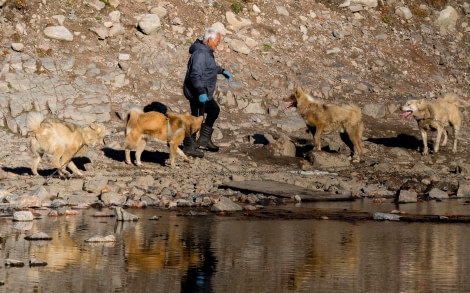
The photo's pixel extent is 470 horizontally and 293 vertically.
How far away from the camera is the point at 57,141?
15445mm

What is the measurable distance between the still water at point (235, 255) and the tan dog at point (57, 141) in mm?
3258

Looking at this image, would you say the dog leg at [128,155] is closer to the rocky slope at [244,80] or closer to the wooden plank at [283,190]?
the rocky slope at [244,80]

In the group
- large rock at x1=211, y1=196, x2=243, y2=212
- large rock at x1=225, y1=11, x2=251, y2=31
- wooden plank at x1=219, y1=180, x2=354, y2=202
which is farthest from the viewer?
large rock at x1=225, y1=11, x2=251, y2=31

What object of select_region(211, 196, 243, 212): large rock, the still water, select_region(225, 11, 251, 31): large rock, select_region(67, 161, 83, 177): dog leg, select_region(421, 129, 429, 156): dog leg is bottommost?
the still water

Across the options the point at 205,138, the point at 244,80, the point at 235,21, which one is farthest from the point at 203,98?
the point at 235,21

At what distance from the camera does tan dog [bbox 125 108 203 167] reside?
17.2 metres

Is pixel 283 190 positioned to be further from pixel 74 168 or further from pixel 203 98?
pixel 74 168

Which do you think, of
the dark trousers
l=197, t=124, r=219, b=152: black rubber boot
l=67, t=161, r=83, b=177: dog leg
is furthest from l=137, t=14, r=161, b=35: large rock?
l=67, t=161, r=83, b=177: dog leg

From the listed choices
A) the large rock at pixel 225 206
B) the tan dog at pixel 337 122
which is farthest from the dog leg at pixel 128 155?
the large rock at pixel 225 206

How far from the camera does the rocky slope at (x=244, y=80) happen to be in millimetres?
16594

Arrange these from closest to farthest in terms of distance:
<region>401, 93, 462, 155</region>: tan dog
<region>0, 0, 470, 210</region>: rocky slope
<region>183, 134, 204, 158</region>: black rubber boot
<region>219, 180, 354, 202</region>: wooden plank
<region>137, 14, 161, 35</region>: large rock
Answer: <region>219, 180, 354, 202</region>: wooden plank < <region>0, 0, 470, 210</region>: rocky slope < <region>183, 134, 204, 158</region>: black rubber boot < <region>401, 93, 462, 155</region>: tan dog < <region>137, 14, 161, 35</region>: large rock

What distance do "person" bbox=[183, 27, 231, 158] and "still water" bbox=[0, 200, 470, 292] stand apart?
5.48 meters

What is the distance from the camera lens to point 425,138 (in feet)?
70.4

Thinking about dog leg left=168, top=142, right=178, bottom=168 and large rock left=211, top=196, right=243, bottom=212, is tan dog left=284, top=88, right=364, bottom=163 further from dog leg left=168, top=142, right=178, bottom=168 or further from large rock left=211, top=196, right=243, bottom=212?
large rock left=211, top=196, right=243, bottom=212
